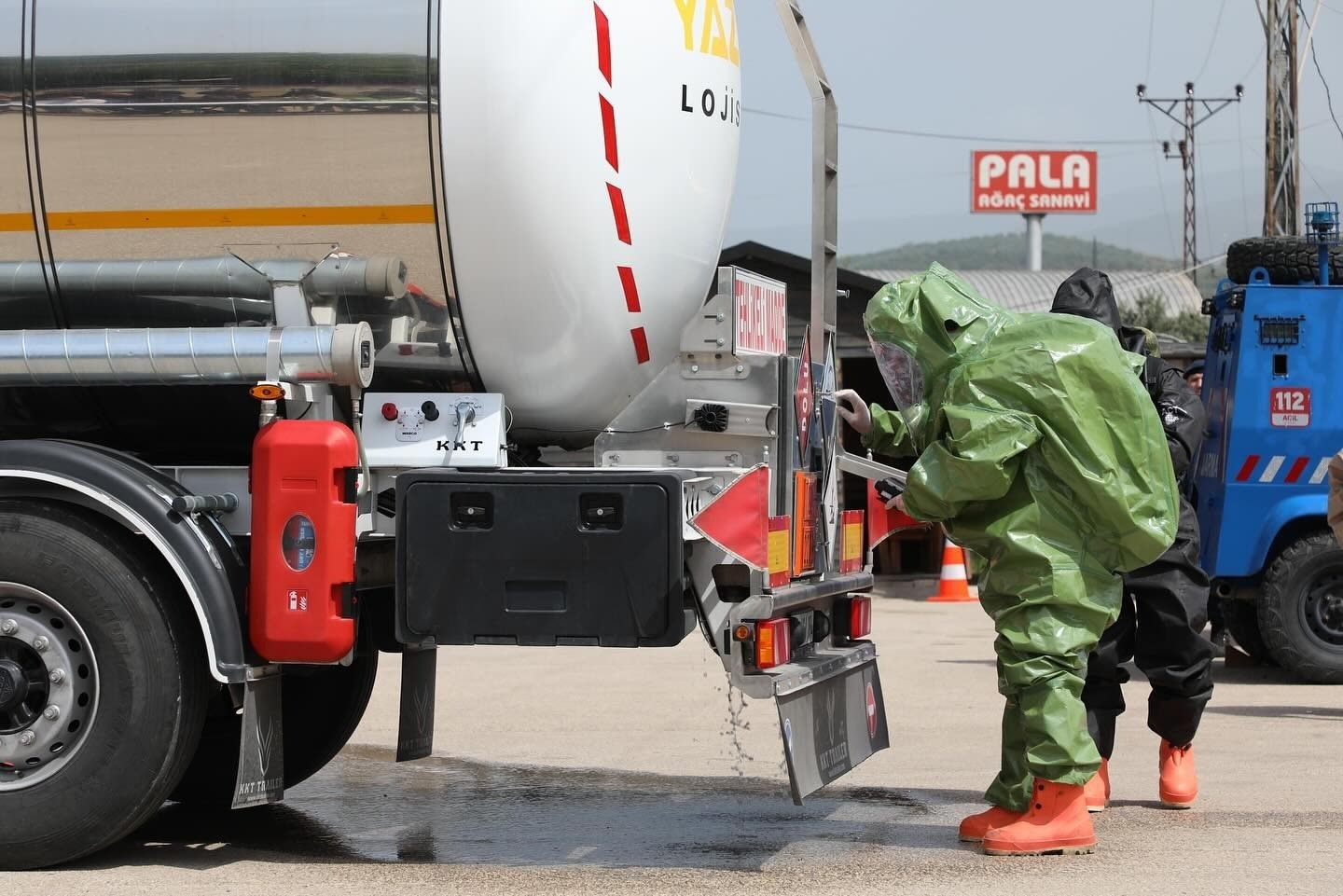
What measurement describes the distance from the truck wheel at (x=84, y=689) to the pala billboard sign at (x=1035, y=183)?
66.1 metres

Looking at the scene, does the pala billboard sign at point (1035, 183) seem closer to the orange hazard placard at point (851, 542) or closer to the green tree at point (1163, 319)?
the green tree at point (1163, 319)

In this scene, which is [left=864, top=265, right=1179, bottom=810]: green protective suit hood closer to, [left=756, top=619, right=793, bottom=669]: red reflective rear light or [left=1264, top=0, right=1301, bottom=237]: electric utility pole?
[left=756, top=619, right=793, bottom=669]: red reflective rear light

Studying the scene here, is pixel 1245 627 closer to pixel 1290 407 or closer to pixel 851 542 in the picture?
pixel 1290 407

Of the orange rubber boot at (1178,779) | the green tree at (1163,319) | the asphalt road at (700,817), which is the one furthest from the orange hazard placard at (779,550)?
the green tree at (1163,319)

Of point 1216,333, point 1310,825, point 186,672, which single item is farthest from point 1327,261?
point 186,672

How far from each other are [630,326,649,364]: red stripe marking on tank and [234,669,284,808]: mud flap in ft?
5.16

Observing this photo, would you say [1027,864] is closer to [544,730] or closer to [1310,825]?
[1310,825]

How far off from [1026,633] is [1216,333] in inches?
242

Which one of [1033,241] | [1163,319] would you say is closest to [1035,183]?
[1033,241]

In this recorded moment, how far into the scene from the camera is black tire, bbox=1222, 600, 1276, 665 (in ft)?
38.2

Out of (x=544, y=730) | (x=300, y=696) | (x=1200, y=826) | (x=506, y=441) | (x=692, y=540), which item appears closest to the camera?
(x=692, y=540)

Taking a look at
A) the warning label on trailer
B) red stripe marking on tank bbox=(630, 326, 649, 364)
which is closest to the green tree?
the warning label on trailer

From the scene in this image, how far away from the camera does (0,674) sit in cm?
561

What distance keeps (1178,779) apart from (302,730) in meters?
3.38
